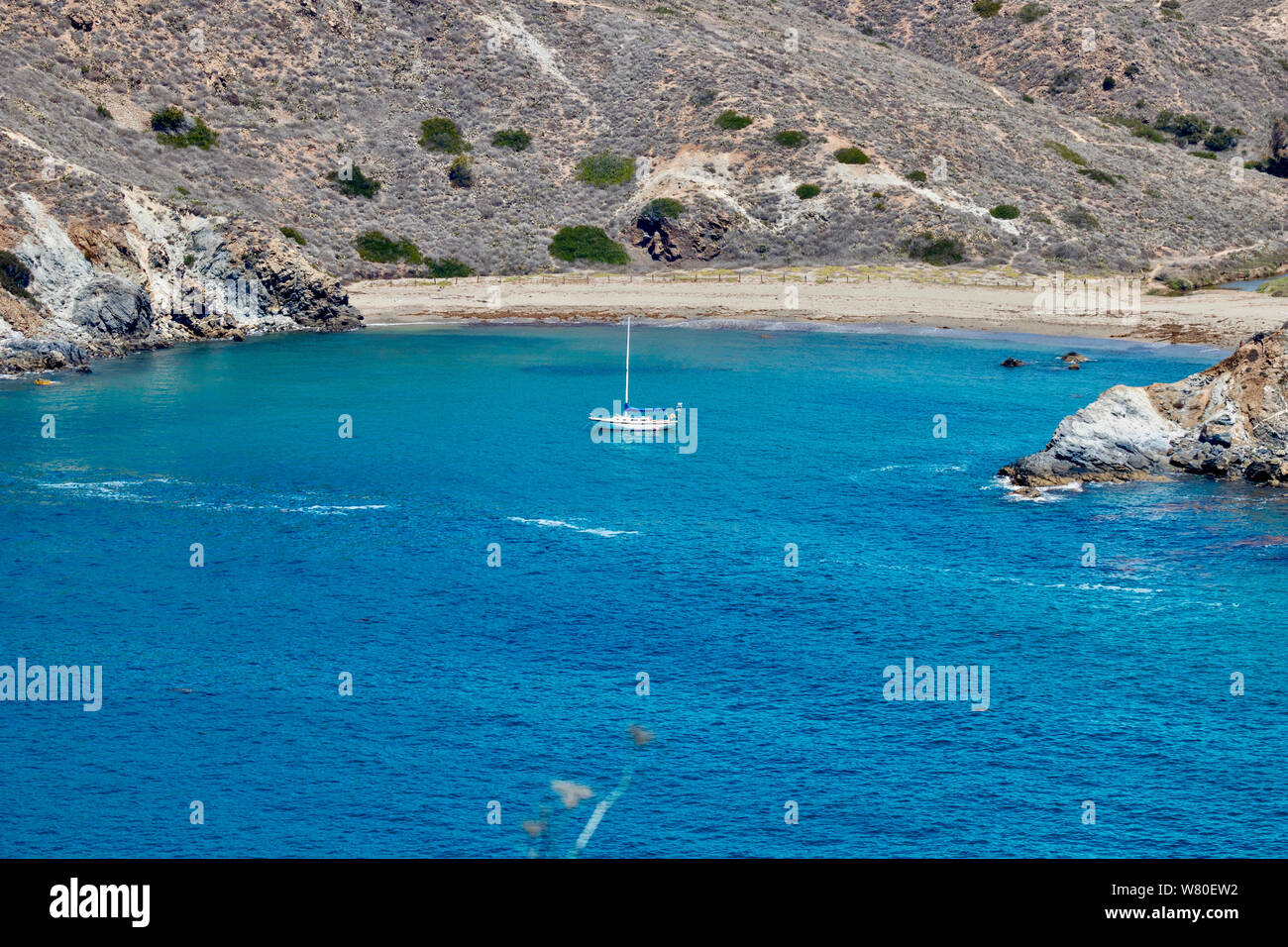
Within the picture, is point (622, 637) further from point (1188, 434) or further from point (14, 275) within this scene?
point (14, 275)

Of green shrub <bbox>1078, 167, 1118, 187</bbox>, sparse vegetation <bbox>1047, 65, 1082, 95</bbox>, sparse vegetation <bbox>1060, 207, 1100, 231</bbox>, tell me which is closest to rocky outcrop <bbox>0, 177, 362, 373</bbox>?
sparse vegetation <bbox>1060, 207, 1100, 231</bbox>

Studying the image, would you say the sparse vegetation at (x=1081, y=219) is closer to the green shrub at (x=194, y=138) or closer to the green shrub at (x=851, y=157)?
the green shrub at (x=851, y=157)

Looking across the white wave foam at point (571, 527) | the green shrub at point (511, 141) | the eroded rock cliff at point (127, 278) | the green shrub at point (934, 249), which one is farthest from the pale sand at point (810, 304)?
the white wave foam at point (571, 527)

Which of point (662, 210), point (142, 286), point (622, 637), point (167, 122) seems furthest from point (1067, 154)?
Answer: point (622, 637)

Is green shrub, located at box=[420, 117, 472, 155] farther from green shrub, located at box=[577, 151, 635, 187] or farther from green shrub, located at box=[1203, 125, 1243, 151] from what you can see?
green shrub, located at box=[1203, 125, 1243, 151]

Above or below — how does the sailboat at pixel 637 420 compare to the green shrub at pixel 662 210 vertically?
below
